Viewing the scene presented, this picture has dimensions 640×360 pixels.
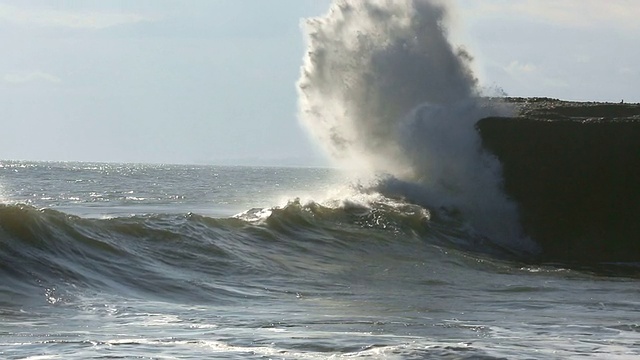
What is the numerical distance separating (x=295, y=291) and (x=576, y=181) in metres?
8.91

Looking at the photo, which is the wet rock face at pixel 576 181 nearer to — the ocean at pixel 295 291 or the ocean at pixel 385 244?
the ocean at pixel 385 244

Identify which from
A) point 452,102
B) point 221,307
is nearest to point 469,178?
point 452,102

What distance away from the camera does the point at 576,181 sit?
21.2 m

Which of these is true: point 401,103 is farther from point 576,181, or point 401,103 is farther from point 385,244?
point 385,244

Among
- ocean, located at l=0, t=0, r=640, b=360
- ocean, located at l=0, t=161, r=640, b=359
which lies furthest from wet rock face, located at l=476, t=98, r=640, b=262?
ocean, located at l=0, t=161, r=640, b=359

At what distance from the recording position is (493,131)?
75.2 ft

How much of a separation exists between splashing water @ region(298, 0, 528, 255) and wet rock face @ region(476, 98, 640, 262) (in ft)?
2.33

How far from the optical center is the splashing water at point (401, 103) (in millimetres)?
23250

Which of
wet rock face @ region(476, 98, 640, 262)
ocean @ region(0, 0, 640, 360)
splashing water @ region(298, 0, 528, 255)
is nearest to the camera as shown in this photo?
ocean @ region(0, 0, 640, 360)

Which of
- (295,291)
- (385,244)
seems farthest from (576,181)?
(295,291)

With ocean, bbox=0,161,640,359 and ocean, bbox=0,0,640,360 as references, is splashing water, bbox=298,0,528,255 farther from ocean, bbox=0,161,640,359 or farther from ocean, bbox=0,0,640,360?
ocean, bbox=0,161,640,359

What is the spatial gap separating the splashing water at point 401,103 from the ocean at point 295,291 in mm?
1269

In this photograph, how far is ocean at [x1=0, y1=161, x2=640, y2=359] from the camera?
9820mm

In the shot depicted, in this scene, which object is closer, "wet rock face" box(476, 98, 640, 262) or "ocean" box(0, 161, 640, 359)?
"ocean" box(0, 161, 640, 359)
